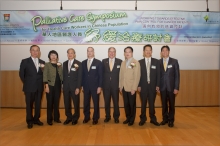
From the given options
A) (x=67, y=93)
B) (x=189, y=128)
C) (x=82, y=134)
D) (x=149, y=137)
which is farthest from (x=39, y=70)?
(x=189, y=128)

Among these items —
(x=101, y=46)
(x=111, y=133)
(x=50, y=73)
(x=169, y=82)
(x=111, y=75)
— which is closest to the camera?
(x=111, y=133)

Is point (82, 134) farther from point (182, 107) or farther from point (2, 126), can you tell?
point (182, 107)

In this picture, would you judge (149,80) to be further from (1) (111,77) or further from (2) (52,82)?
(2) (52,82)

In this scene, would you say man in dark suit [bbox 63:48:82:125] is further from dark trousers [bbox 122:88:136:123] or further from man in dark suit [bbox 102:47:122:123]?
dark trousers [bbox 122:88:136:123]

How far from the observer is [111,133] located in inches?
150

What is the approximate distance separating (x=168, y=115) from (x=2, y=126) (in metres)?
3.30

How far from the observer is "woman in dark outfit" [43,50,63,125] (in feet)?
14.4

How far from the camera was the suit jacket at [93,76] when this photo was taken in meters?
4.49

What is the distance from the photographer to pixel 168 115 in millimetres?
4410

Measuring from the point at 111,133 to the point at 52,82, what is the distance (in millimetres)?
1587

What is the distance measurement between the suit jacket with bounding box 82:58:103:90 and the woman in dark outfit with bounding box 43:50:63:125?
516 millimetres

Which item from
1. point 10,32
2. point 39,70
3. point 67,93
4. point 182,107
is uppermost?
point 10,32

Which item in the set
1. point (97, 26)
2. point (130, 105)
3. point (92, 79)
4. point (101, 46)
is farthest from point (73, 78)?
point (97, 26)

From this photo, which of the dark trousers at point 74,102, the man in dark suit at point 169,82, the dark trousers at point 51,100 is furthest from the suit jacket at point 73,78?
the man in dark suit at point 169,82
